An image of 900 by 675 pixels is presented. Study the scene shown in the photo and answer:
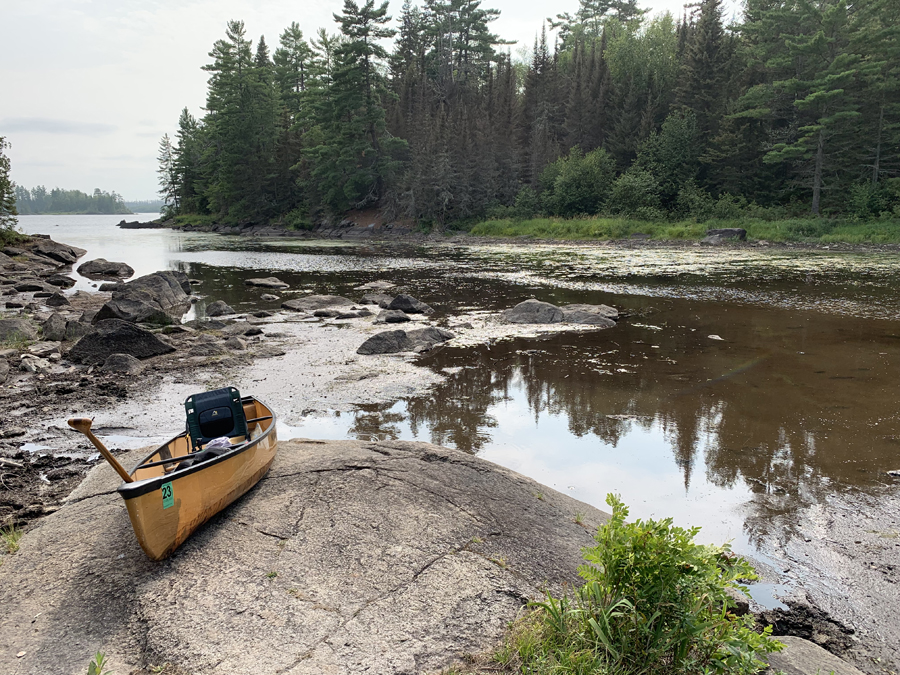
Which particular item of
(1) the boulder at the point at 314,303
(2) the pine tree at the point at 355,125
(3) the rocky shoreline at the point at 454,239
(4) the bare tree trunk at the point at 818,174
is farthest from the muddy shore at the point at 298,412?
(2) the pine tree at the point at 355,125

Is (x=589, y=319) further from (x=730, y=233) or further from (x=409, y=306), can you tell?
(x=730, y=233)

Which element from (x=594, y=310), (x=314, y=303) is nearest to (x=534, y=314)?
(x=594, y=310)

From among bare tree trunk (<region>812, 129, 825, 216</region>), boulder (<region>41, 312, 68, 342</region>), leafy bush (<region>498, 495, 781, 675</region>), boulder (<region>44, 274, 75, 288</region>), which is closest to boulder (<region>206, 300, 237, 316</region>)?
boulder (<region>41, 312, 68, 342</region>)

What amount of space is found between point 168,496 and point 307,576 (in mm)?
1151

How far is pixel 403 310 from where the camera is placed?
54.3 ft

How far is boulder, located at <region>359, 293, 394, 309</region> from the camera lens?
17786 millimetres

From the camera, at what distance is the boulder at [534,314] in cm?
1492

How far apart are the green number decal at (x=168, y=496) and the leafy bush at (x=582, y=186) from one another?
49.7 m

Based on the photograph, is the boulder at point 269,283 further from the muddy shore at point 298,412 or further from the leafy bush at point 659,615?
the leafy bush at point 659,615

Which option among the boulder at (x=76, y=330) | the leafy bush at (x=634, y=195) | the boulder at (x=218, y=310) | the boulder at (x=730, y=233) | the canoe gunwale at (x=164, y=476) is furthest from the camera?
the leafy bush at (x=634, y=195)

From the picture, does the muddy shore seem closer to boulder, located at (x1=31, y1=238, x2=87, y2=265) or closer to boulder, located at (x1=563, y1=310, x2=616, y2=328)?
boulder, located at (x1=563, y1=310, x2=616, y2=328)

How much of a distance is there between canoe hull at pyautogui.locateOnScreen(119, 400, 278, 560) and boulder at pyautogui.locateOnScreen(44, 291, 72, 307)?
16.6 metres

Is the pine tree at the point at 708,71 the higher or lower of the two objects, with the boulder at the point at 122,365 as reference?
higher

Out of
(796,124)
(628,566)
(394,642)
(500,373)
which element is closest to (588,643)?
(628,566)
